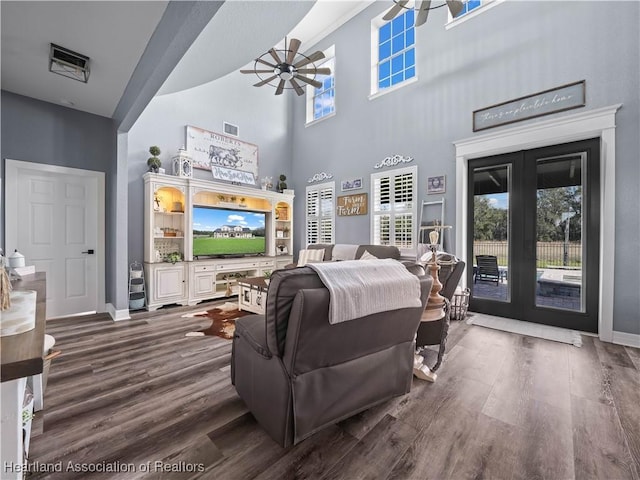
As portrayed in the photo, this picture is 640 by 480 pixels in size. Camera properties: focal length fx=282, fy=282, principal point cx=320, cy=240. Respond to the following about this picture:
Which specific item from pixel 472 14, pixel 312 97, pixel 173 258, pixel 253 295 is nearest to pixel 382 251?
pixel 253 295

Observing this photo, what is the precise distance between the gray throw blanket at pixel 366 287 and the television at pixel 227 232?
12.7 feet

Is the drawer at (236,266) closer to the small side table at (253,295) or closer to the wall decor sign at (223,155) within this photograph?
the small side table at (253,295)

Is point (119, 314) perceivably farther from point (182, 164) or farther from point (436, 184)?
point (436, 184)

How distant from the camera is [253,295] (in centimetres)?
394

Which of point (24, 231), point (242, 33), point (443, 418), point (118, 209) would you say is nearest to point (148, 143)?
point (118, 209)

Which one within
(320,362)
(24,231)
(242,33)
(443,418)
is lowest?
(443,418)

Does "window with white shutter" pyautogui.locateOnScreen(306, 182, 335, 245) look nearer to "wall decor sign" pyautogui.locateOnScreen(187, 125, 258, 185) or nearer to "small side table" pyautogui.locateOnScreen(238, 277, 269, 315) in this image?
"wall decor sign" pyautogui.locateOnScreen(187, 125, 258, 185)

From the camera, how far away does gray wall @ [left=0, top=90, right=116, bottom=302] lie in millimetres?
3223

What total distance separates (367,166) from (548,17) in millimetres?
2970

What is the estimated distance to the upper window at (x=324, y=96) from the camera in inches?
238

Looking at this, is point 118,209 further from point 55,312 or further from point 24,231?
point 55,312

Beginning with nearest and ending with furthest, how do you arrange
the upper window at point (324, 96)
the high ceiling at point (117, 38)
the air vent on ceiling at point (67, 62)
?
the high ceiling at point (117, 38), the air vent on ceiling at point (67, 62), the upper window at point (324, 96)

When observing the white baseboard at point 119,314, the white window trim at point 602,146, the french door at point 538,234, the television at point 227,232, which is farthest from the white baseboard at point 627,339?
the white baseboard at point 119,314

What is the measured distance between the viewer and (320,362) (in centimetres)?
148
